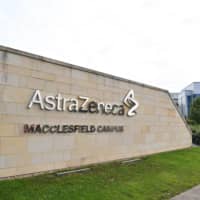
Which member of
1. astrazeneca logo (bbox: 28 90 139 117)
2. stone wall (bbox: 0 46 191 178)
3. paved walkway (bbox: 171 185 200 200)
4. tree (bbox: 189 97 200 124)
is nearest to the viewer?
paved walkway (bbox: 171 185 200 200)

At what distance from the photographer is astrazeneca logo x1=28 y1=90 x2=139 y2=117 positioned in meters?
7.85

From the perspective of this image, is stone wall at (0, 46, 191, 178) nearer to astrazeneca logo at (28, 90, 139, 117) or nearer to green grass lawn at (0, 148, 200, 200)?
astrazeneca logo at (28, 90, 139, 117)

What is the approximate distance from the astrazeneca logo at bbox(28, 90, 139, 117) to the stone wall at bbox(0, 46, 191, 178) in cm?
14

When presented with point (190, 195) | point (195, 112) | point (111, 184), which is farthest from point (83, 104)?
point (195, 112)

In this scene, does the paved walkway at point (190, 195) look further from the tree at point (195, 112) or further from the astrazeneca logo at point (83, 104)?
the tree at point (195, 112)

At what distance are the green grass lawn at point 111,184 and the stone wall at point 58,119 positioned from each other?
1.78 feet

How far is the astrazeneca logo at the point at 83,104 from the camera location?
7852 millimetres

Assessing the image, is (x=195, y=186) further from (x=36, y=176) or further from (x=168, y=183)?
(x=36, y=176)

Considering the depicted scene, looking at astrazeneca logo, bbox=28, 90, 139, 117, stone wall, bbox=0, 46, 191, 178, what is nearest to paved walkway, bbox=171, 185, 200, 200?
stone wall, bbox=0, 46, 191, 178

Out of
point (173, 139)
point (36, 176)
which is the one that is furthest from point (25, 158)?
point (173, 139)

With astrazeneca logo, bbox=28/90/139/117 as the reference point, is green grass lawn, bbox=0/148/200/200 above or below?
below

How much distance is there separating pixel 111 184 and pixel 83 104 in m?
2.94

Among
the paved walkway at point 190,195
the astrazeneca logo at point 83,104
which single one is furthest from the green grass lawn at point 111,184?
the astrazeneca logo at point 83,104

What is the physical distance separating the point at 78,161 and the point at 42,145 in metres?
1.53
